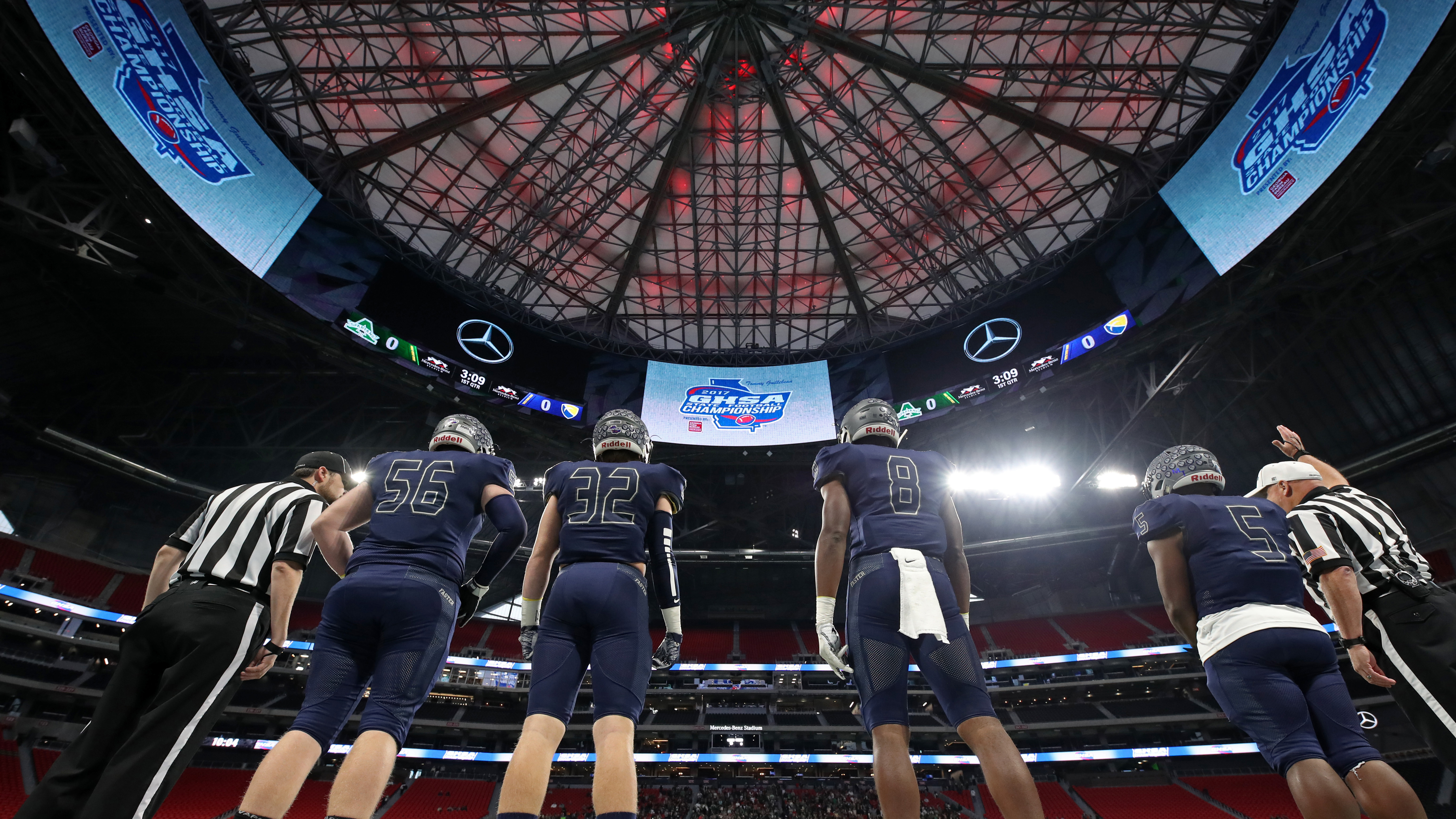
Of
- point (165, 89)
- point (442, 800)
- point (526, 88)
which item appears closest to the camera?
point (165, 89)


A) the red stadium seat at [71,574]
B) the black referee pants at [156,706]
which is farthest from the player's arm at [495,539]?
the red stadium seat at [71,574]

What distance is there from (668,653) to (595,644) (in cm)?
63

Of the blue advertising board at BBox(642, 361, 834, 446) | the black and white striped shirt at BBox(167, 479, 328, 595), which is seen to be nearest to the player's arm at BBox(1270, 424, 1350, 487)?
the black and white striped shirt at BBox(167, 479, 328, 595)

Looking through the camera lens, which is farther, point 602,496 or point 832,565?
point 602,496

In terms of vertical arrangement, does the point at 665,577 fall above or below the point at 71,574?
below

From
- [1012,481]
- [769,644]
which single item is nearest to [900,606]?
[1012,481]

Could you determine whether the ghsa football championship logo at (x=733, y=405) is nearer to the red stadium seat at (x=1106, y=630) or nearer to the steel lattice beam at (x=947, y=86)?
the steel lattice beam at (x=947, y=86)

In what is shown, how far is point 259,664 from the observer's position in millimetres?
4297

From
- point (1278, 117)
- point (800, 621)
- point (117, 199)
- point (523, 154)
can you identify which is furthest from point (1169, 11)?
point (800, 621)

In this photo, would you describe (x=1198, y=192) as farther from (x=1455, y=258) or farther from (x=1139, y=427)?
(x=1139, y=427)

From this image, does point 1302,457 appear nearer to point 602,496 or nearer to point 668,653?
point 668,653

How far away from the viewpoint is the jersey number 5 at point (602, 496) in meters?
4.05

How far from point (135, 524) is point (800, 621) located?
30.5 metres

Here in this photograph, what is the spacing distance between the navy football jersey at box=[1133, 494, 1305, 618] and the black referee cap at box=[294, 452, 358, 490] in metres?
5.88
